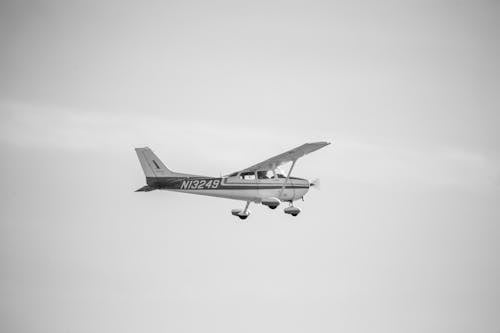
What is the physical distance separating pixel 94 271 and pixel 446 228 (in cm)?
8541

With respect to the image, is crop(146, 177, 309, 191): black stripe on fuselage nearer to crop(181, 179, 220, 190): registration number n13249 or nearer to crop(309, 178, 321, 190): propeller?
crop(181, 179, 220, 190): registration number n13249

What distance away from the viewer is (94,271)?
117m

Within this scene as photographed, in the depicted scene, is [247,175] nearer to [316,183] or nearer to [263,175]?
[263,175]

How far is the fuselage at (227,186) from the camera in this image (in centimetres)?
3634

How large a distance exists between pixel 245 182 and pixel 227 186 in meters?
0.86

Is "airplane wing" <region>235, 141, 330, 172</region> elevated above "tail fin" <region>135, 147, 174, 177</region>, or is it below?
above

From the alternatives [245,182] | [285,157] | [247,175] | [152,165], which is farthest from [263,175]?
[152,165]

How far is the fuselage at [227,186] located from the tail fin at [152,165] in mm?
236

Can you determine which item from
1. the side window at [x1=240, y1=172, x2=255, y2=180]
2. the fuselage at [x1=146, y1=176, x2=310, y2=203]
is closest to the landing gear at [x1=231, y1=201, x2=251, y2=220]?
the fuselage at [x1=146, y1=176, x2=310, y2=203]

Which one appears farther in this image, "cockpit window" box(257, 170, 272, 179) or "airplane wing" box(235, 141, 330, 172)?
"cockpit window" box(257, 170, 272, 179)

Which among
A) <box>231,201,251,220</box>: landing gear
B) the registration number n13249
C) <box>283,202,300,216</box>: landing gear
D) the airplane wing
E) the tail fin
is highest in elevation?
the airplane wing

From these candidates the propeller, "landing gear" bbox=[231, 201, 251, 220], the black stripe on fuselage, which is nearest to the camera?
the black stripe on fuselage

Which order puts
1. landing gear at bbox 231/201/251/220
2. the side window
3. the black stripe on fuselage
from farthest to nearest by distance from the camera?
landing gear at bbox 231/201/251/220 < the side window < the black stripe on fuselage

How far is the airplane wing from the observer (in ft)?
119
